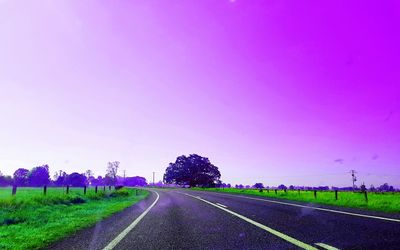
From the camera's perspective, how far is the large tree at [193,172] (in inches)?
4092

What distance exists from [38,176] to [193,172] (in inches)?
4293

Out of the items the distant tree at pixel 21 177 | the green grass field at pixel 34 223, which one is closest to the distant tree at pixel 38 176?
the distant tree at pixel 21 177

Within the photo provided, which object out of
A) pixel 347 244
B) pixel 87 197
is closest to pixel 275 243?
A: pixel 347 244

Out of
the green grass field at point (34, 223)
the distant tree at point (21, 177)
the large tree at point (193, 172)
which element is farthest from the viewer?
the distant tree at point (21, 177)

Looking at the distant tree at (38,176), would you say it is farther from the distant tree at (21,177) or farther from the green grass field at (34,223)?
the green grass field at (34,223)

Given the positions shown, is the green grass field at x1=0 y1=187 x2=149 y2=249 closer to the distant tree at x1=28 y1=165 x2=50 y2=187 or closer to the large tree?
the large tree

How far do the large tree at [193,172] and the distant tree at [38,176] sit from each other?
93868mm

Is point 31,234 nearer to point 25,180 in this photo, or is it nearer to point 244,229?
point 244,229

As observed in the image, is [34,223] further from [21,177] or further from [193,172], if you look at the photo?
[21,177]

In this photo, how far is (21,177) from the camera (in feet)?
552

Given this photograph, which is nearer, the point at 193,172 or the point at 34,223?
the point at 34,223

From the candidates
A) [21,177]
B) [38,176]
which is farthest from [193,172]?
[21,177]

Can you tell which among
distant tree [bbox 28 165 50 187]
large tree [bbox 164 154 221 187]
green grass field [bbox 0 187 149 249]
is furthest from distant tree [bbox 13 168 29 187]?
green grass field [bbox 0 187 149 249]

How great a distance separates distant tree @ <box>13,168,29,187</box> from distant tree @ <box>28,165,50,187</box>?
12.8 feet
